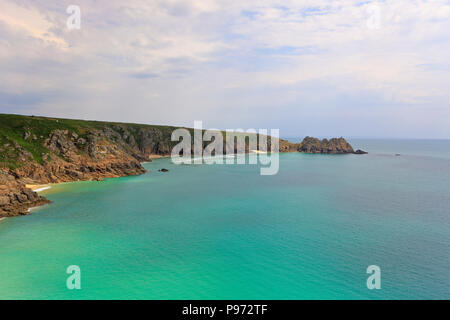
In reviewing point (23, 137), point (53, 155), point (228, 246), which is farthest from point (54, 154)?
point (228, 246)

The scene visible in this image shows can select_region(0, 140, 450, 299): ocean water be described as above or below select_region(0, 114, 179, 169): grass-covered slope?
below

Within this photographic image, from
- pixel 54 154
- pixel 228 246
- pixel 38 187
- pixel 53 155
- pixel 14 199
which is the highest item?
pixel 54 154

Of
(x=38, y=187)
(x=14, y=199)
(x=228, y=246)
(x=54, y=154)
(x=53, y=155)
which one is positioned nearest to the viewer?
(x=228, y=246)

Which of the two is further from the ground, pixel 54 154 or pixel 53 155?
pixel 54 154

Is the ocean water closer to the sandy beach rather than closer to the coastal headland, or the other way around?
the sandy beach

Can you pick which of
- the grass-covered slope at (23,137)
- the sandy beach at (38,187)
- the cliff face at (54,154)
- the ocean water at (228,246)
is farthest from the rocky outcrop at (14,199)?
the grass-covered slope at (23,137)

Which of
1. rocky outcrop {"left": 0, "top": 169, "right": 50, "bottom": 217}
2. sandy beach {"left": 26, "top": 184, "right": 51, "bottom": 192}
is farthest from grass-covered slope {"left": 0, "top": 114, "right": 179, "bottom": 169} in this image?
rocky outcrop {"left": 0, "top": 169, "right": 50, "bottom": 217}

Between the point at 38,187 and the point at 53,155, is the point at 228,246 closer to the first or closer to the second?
the point at 38,187

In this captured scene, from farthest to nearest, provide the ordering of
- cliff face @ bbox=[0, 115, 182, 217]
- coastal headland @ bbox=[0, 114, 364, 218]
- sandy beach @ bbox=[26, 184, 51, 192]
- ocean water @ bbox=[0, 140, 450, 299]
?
cliff face @ bbox=[0, 115, 182, 217]
coastal headland @ bbox=[0, 114, 364, 218]
sandy beach @ bbox=[26, 184, 51, 192]
ocean water @ bbox=[0, 140, 450, 299]

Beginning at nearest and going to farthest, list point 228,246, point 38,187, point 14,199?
1. point 228,246
2. point 14,199
3. point 38,187
